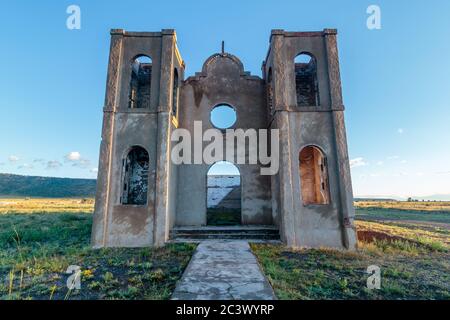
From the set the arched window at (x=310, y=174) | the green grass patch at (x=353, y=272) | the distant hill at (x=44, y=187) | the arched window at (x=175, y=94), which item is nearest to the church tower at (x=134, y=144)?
the arched window at (x=175, y=94)

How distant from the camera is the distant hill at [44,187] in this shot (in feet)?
226

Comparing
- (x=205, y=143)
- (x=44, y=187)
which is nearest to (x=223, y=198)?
(x=205, y=143)

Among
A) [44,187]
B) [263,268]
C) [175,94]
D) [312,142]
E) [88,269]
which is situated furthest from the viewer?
[44,187]

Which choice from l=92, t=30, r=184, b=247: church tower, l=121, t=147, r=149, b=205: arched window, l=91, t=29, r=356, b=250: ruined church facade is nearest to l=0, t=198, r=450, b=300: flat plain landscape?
l=92, t=30, r=184, b=247: church tower

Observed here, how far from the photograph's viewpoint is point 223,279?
4.19 meters

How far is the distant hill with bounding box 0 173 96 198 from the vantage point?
68875 millimetres

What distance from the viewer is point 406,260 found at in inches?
267

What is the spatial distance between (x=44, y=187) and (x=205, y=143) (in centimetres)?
8504

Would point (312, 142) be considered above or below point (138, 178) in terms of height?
above

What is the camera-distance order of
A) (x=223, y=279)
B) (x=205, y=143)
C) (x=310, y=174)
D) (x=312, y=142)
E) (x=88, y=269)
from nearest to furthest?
(x=223, y=279), (x=88, y=269), (x=312, y=142), (x=205, y=143), (x=310, y=174)

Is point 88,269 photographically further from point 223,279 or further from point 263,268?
point 263,268
